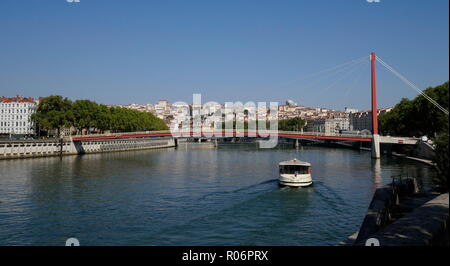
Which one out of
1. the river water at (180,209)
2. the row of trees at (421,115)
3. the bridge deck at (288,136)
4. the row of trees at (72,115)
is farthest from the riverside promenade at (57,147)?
the row of trees at (421,115)

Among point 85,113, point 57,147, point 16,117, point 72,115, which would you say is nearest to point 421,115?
point 57,147

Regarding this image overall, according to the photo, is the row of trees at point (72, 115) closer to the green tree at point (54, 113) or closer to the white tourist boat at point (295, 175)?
the green tree at point (54, 113)

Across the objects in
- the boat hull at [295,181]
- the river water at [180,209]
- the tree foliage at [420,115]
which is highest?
the tree foliage at [420,115]

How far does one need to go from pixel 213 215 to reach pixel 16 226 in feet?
22.6

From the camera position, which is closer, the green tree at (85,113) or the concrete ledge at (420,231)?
A: the concrete ledge at (420,231)

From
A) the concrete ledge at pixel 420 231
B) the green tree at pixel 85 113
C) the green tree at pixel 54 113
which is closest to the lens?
the concrete ledge at pixel 420 231

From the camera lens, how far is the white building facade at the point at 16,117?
78875 mm

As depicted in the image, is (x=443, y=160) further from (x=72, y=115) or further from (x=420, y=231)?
(x=72, y=115)

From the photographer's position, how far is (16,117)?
79438 millimetres

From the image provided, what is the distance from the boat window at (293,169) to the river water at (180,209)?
1146mm

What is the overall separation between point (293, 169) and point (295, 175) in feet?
2.48

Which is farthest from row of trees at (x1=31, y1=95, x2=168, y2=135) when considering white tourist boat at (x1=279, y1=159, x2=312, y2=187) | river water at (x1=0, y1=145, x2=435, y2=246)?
white tourist boat at (x1=279, y1=159, x2=312, y2=187)

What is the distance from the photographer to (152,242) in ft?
37.2
